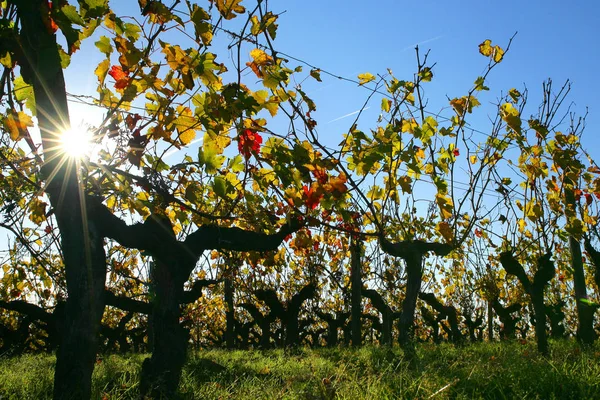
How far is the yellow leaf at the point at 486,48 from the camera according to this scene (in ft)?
15.8

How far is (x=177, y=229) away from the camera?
7.28 meters

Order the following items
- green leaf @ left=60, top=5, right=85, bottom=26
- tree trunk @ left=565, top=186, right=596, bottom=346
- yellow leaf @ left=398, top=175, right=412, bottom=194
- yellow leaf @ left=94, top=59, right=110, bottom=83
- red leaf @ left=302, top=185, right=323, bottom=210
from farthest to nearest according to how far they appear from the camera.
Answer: tree trunk @ left=565, top=186, right=596, bottom=346
yellow leaf @ left=398, top=175, right=412, bottom=194
red leaf @ left=302, top=185, right=323, bottom=210
yellow leaf @ left=94, top=59, right=110, bottom=83
green leaf @ left=60, top=5, right=85, bottom=26

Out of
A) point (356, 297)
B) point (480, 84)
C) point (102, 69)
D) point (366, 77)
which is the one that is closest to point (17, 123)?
point (102, 69)

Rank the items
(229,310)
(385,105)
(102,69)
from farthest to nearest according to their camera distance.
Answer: (229,310) < (385,105) < (102,69)

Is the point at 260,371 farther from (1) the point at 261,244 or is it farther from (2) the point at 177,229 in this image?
(2) the point at 177,229

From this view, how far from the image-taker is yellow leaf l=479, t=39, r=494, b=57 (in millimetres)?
4815

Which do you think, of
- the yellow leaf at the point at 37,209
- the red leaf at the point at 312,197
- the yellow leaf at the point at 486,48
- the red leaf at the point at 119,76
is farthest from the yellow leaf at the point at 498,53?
the yellow leaf at the point at 37,209

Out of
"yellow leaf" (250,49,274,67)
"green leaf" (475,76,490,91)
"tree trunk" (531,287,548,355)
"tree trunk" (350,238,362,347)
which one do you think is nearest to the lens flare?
"yellow leaf" (250,49,274,67)

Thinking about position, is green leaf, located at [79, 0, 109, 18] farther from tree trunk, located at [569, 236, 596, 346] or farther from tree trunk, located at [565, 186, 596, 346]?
tree trunk, located at [569, 236, 596, 346]

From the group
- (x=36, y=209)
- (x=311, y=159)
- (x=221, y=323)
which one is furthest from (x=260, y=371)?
(x=221, y=323)

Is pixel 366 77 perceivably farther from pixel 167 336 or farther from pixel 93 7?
pixel 167 336

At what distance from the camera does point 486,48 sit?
4832 millimetres

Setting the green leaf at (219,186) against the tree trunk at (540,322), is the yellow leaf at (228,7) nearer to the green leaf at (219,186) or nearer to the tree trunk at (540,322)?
the green leaf at (219,186)

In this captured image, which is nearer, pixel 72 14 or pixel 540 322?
pixel 72 14
